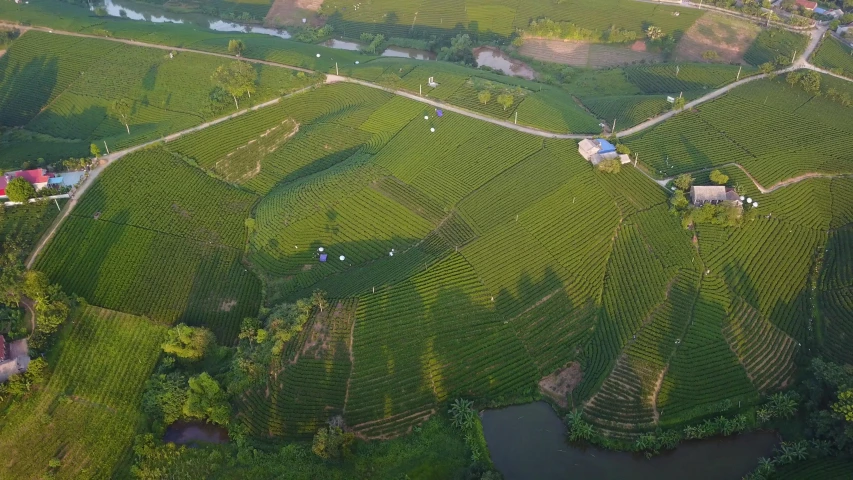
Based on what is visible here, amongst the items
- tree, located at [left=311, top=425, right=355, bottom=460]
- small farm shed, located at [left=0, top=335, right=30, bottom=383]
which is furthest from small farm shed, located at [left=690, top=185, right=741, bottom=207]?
small farm shed, located at [left=0, top=335, right=30, bottom=383]

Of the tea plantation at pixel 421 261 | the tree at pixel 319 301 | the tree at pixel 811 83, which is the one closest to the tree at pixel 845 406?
the tea plantation at pixel 421 261

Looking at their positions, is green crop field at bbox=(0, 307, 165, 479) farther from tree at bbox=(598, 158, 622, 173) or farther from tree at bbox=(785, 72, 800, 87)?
tree at bbox=(785, 72, 800, 87)

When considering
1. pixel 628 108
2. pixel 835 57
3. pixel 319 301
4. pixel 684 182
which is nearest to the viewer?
pixel 319 301

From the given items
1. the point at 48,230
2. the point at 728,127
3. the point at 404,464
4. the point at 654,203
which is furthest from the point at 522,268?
the point at 48,230

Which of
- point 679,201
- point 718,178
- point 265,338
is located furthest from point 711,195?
point 265,338

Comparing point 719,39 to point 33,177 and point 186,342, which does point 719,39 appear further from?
point 33,177

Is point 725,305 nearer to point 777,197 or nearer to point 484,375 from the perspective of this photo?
point 777,197

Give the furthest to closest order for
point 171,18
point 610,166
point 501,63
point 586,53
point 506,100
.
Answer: point 171,18
point 586,53
point 501,63
point 506,100
point 610,166
